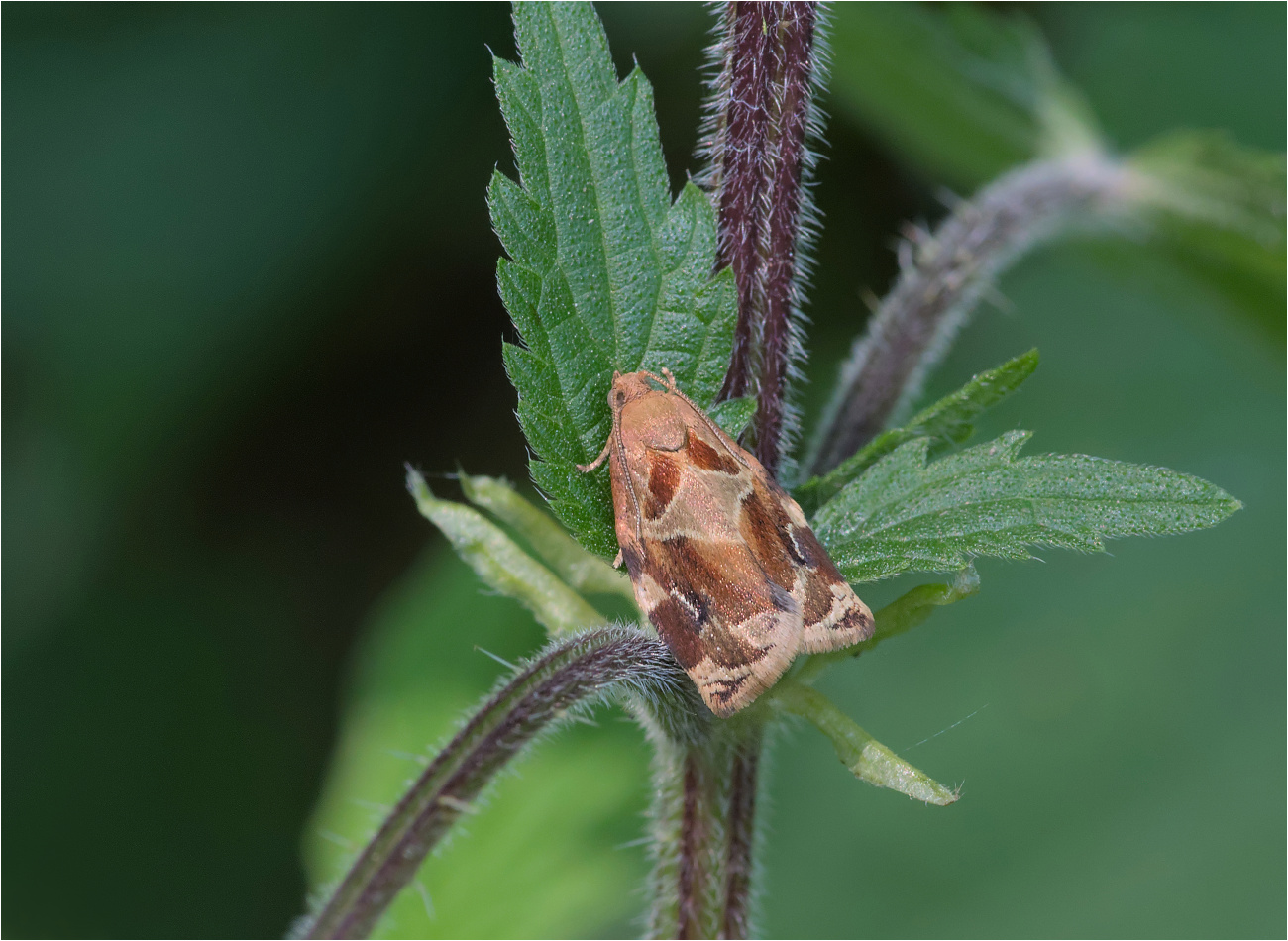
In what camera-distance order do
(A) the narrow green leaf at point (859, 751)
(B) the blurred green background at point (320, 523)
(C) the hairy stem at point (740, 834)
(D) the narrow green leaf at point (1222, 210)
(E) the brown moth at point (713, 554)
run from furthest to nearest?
(B) the blurred green background at point (320, 523) < (D) the narrow green leaf at point (1222, 210) < (C) the hairy stem at point (740, 834) < (E) the brown moth at point (713, 554) < (A) the narrow green leaf at point (859, 751)

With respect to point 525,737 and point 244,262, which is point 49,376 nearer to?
point 244,262

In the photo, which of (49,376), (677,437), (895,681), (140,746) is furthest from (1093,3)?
(140,746)

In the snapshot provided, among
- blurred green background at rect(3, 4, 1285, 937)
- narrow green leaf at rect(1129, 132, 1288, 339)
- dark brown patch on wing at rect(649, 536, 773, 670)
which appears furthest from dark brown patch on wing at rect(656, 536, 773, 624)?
narrow green leaf at rect(1129, 132, 1288, 339)

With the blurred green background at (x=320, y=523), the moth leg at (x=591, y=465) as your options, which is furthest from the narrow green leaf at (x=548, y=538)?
the blurred green background at (x=320, y=523)

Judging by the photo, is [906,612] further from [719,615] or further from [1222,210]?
[1222,210]

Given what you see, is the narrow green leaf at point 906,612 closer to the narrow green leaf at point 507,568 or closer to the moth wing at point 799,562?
the moth wing at point 799,562

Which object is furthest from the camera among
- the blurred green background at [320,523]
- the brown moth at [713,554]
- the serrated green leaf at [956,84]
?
the blurred green background at [320,523]

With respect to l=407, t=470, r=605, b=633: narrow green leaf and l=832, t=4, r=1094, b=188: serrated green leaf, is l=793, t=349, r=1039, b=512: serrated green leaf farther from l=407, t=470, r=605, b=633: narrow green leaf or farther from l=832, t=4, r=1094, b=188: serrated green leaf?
l=832, t=4, r=1094, b=188: serrated green leaf
